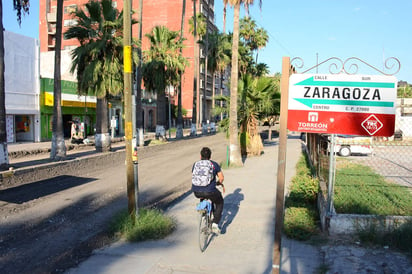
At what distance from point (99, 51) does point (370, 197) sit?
13539 mm

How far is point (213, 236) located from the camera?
6398mm

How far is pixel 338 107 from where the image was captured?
4406 millimetres

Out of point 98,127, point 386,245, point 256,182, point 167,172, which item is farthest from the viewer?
point 98,127

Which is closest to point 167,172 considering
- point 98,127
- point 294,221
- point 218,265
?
point 98,127

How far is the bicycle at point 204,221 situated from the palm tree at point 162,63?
20.5 meters

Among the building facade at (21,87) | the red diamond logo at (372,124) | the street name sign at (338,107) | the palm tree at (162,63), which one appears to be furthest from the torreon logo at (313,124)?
the building facade at (21,87)

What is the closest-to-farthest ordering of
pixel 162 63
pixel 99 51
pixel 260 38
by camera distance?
1. pixel 99 51
2. pixel 162 63
3. pixel 260 38

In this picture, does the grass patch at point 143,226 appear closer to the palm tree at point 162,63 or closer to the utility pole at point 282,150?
the utility pole at point 282,150

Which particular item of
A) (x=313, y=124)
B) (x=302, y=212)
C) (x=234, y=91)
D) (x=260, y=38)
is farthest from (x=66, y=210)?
(x=260, y=38)

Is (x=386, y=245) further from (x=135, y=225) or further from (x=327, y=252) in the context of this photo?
(x=135, y=225)

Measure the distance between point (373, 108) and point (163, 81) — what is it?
2240cm

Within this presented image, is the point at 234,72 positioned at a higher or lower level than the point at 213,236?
higher

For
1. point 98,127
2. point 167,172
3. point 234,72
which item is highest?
point 234,72

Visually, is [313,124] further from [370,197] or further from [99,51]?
[99,51]
